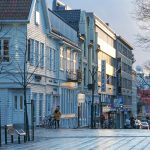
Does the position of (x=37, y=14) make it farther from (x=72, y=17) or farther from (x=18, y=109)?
(x=72, y=17)

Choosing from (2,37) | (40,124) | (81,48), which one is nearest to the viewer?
(2,37)

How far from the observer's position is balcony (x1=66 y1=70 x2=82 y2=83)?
64.3m

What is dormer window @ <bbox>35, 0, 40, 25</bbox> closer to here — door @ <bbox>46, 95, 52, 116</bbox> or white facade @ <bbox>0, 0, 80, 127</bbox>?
white facade @ <bbox>0, 0, 80, 127</bbox>

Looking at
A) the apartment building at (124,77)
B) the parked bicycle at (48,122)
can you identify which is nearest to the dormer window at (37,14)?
the parked bicycle at (48,122)

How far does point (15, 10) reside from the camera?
1907 inches

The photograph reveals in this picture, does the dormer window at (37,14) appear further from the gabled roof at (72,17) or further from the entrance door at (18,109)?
the gabled roof at (72,17)

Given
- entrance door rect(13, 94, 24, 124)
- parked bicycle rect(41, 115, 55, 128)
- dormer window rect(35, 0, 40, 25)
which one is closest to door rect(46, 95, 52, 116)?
parked bicycle rect(41, 115, 55, 128)

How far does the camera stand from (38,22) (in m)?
52.3

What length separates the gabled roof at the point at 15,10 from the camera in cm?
4819

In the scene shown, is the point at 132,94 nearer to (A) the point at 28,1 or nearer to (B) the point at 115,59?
(B) the point at 115,59

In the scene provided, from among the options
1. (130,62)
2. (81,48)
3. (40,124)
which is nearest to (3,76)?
(40,124)

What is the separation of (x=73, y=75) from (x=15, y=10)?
19113 millimetres

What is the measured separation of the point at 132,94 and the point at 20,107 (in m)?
88.8

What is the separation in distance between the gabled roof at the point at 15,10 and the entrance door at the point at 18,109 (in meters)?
5.97
